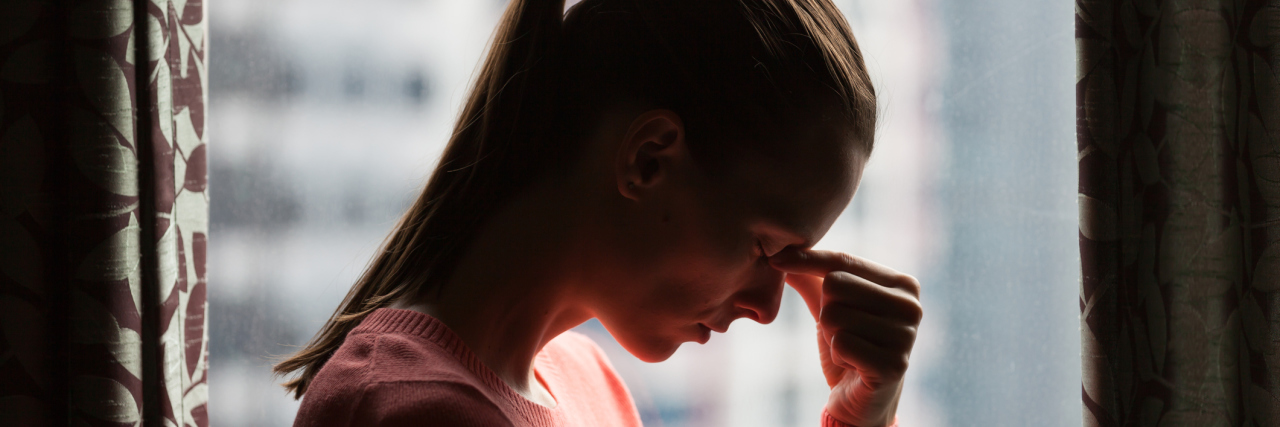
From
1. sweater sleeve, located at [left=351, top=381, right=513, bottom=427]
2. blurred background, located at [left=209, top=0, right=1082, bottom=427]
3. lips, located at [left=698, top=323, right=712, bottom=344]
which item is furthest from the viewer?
blurred background, located at [left=209, top=0, right=1082, bottom=427]

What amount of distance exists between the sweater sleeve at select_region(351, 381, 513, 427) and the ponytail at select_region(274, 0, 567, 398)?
126mm

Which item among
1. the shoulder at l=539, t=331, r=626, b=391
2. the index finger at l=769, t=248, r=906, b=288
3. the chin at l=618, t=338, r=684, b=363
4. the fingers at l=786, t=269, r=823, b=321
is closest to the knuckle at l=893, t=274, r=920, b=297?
the index finger at l=769, t=248, r=906, b=288

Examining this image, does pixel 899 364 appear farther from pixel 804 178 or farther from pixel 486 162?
pixel 486 162

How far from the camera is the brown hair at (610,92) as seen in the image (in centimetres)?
57

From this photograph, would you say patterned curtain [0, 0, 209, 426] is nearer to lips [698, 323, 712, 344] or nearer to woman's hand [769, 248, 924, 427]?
lips [698, 323, 712, 344]

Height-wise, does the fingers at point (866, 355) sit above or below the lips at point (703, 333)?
below

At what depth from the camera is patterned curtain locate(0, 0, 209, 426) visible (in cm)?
80

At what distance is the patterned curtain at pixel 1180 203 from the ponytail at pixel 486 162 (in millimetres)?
717

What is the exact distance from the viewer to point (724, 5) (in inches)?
23.1

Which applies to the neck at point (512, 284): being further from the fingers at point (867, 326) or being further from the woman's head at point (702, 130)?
the fingers at point (867, 326)

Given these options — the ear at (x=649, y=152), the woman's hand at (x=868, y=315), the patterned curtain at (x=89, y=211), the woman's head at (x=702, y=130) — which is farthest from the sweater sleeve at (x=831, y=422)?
the patterned curtain at (x=89, y=211)

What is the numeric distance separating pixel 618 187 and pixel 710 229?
0.28 ft

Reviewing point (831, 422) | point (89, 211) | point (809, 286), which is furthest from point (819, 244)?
point (89, 211)

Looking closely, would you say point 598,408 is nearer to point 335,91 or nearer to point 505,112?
point 505,112
